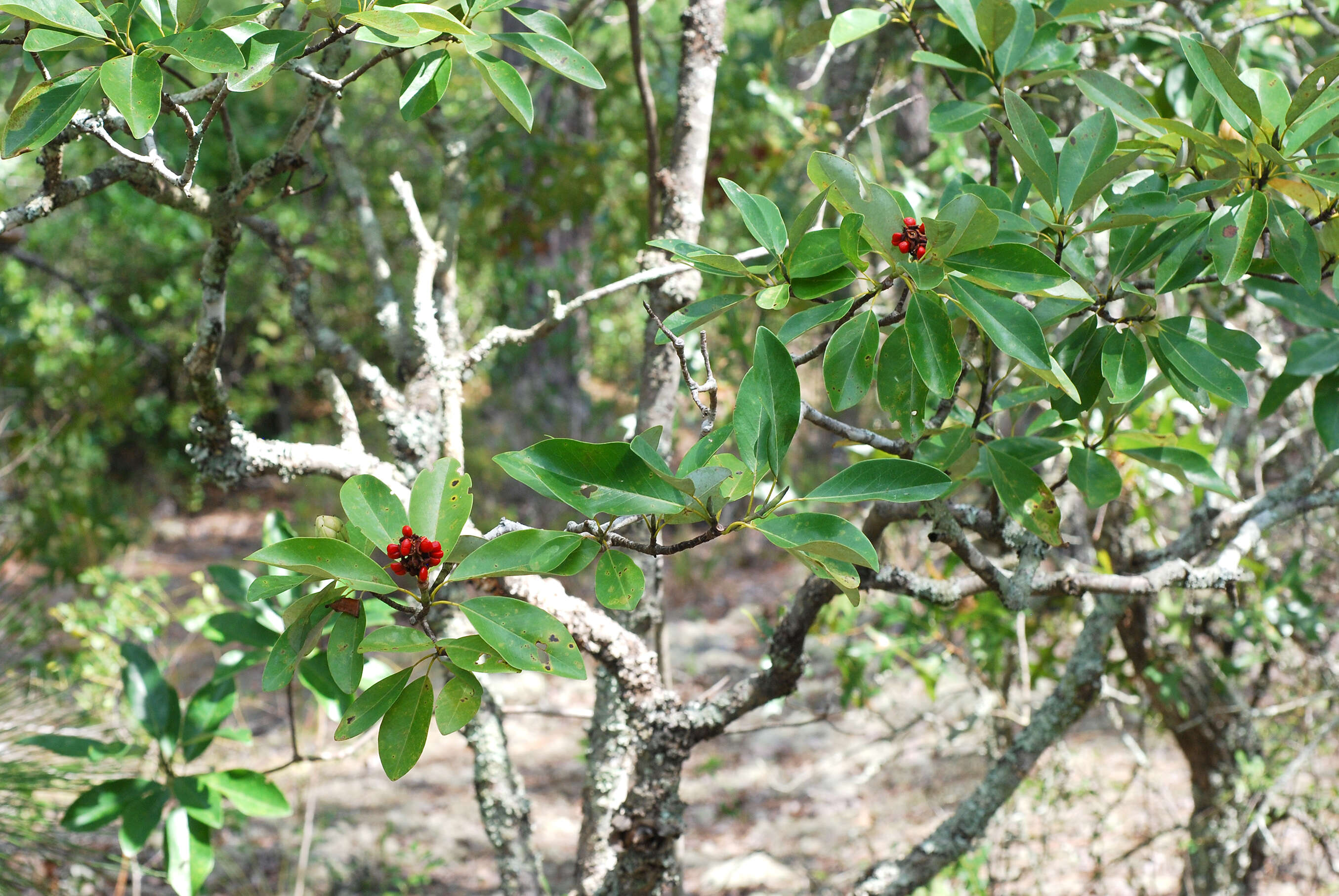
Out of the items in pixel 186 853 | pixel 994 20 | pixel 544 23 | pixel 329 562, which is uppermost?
pixel 994 20

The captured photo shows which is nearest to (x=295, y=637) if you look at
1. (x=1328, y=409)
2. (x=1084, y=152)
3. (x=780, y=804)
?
(x=1084, y=152)

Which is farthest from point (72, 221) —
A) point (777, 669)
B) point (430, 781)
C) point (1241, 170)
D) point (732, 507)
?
point (1241, 170)

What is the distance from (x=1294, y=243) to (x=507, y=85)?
78cm

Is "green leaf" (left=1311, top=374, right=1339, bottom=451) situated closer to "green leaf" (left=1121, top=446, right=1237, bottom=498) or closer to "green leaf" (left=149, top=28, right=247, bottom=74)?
"green leaf" (left=1121, top=446, right=1237, bottom=498)

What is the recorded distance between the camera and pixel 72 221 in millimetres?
6160

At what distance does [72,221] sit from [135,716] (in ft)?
19.2

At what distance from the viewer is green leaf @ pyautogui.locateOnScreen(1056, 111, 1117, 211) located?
900 millimetres

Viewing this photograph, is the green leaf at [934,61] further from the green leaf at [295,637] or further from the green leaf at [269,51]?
the green leaf at [295,637]

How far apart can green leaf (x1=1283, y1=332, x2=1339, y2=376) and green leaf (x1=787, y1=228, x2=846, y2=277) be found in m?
0.67

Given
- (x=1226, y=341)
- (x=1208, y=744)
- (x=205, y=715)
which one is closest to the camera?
(x=1226, y=341)

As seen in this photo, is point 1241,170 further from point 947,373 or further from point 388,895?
point 388,895

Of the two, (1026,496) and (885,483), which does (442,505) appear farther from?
(1026,496)

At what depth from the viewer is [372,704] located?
81cm

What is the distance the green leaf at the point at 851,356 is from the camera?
2.83ft
